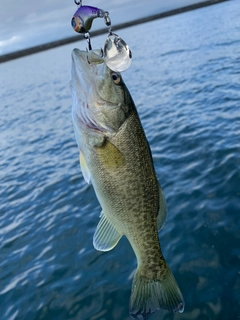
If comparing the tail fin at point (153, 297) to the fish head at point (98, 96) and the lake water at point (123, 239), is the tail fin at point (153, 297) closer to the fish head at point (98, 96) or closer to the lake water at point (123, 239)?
the fish head at point (98, 96)

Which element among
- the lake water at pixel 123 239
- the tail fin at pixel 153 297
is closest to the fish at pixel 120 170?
the tail fin at pixel 153 297

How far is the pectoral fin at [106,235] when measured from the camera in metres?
3.37

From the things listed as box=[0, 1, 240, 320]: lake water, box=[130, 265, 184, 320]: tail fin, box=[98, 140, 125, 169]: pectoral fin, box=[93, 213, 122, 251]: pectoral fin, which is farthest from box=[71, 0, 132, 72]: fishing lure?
box=[0, 1, 240, 320]: lake water

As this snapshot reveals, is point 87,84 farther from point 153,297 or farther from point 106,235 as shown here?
point 153,297

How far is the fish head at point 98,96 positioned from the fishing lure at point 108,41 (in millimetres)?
153

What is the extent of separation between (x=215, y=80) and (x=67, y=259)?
591 inches

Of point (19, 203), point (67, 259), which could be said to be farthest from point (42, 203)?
point (67, 259)

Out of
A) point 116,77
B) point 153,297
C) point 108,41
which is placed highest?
point 108,41

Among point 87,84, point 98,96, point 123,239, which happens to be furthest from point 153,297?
point 123,239

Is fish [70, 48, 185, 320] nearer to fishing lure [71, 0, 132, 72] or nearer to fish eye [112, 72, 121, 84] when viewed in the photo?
fish eye [112, 72, 121, 84]

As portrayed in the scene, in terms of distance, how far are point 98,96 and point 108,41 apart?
1.51 feet

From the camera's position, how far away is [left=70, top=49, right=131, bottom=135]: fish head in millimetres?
2963

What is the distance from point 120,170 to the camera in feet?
10.2

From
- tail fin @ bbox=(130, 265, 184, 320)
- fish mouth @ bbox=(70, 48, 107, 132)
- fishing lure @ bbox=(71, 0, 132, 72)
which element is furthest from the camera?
tail fin @ bbox=(130, 265, 184, 320)
